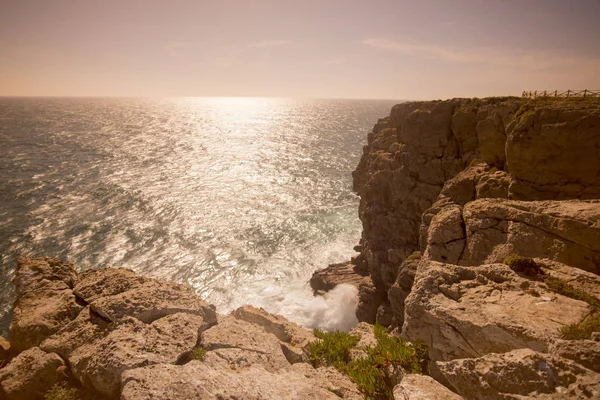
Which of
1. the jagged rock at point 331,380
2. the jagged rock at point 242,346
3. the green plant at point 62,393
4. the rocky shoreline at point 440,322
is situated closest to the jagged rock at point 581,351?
the rocky shoreline at point 440,322

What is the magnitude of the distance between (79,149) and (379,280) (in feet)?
362

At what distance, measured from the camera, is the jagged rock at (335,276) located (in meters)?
40.4

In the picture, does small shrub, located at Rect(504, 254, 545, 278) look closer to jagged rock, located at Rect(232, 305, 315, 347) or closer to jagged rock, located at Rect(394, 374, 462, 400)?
jagged rock, located at Rect(394, 374, 462, 400)

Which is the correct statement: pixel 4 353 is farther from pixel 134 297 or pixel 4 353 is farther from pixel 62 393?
pixel 134 297

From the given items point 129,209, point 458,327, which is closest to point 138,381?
point 458,327

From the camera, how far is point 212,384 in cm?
876

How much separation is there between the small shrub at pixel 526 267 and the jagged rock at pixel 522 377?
4.96m

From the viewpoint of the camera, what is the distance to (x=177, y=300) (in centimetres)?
1313

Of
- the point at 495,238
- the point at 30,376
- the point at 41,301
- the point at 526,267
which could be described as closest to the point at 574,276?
the point at 526,267

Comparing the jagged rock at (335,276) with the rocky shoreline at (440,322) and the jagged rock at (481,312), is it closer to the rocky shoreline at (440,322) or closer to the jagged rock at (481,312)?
the rocky shoreline at (440,322)

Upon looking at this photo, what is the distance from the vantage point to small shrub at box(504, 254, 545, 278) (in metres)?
11.7

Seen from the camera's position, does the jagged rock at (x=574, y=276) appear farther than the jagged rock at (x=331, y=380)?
Yes

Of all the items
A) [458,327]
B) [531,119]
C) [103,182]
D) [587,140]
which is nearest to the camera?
[458,327]

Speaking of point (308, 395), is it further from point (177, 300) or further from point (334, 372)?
point (177, 300)
